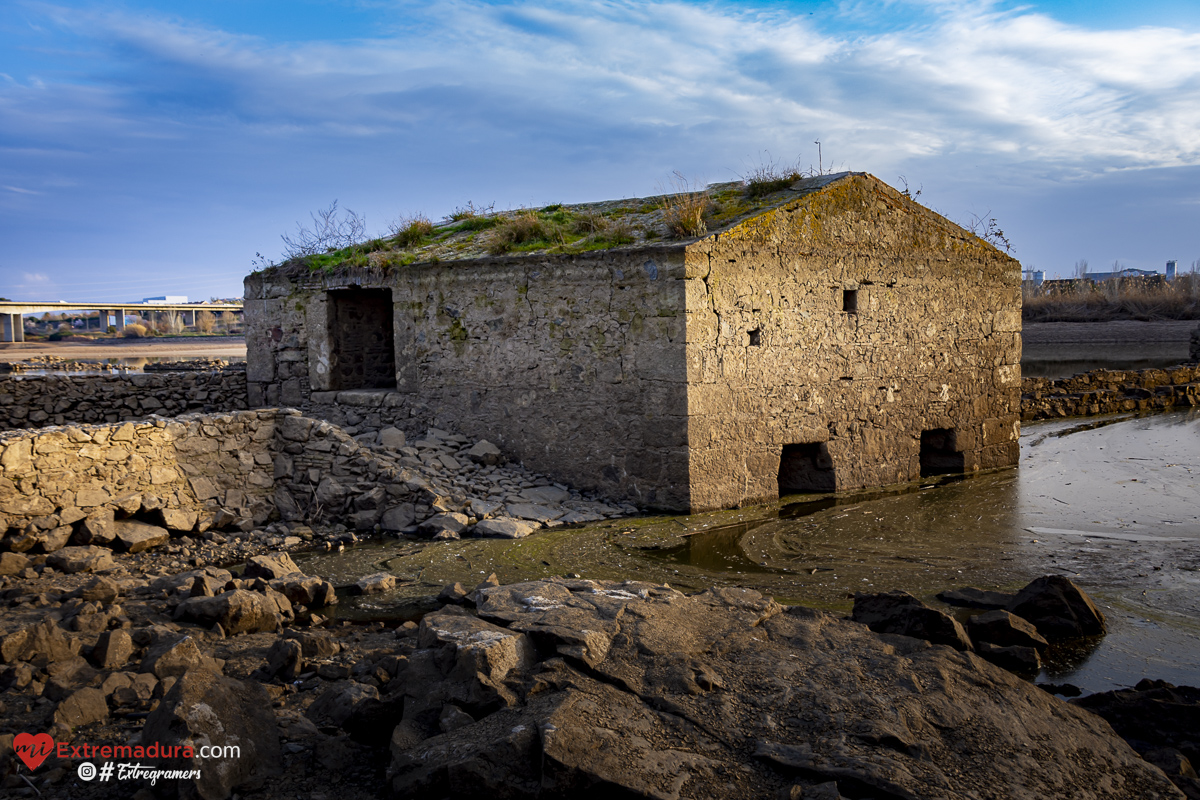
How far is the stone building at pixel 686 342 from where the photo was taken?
8898mm

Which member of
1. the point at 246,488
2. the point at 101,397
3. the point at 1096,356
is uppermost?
the point at 101,397

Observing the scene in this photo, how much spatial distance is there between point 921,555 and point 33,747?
6770mm

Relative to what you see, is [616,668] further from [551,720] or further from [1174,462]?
[1174,462]

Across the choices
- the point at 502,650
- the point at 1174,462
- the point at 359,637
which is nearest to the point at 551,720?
the point at 502,650

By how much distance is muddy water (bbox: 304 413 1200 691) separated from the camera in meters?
5.91

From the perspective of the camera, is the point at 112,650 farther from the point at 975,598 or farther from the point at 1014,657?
the point at 975,598

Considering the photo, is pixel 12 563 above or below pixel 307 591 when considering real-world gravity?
above

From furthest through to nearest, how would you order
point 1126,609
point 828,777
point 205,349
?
point 205,349 < point 1126,609 < point 828,777

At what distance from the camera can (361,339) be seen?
468 inches

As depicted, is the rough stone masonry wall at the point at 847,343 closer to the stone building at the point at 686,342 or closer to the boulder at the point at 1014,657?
the stone building at the point at 686,342

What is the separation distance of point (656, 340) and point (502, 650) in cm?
517

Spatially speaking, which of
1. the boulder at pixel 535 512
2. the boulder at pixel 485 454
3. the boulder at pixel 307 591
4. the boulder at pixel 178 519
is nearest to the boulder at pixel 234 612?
the boulder at pixel 307 591

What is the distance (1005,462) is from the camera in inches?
475


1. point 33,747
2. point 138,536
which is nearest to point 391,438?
point 138,536
